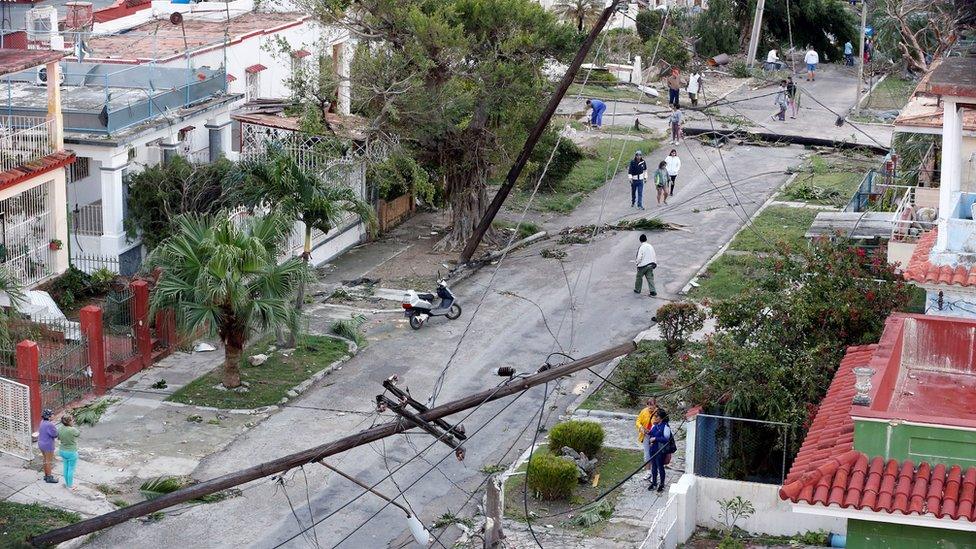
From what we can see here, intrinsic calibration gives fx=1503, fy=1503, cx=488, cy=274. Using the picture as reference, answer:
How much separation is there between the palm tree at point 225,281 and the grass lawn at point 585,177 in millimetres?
13183

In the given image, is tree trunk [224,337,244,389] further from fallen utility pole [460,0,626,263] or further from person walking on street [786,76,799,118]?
person walking on street [786,76,799,118]

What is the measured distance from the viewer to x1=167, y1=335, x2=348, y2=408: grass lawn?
25.4 m

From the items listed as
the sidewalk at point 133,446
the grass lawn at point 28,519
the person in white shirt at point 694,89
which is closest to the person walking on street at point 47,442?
the sidewalk at point 133,446

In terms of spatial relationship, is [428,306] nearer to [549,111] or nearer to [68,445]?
[549,111]

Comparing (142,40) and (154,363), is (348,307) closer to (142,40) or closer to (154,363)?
(154,363)

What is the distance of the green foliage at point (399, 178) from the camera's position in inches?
1324

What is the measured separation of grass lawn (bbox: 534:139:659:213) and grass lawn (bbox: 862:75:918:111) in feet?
33.0

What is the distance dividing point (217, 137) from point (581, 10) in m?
21.6

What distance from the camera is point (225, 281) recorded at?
24359 millimetres

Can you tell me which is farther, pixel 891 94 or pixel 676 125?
pixel 891 94

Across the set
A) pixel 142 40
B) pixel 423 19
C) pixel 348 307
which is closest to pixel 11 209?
pixel 348 307

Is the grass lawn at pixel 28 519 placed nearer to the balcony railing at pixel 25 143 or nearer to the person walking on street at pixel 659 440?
the person walking on street at pixel 659 440

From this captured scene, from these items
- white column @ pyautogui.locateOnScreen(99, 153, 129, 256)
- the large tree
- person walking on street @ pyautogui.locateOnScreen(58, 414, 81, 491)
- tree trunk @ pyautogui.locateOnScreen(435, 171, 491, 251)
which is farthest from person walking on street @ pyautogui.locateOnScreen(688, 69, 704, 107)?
person walking on street @ pyautogui.locateOnScreen(58, 414, 81, 491)

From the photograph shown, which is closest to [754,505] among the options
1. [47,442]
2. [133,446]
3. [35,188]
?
[133,446]
